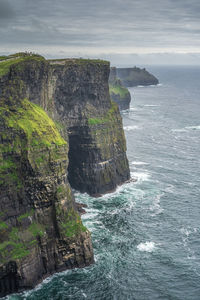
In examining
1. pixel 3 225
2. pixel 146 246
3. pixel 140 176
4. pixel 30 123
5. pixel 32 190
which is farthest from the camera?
pixel 140 176

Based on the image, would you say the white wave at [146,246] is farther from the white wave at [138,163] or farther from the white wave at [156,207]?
the white wave at [138,163]

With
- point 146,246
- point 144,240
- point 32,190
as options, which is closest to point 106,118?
point 144,240

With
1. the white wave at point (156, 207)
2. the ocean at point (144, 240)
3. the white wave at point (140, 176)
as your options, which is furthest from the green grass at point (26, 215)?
the white wave at point (140, 176)

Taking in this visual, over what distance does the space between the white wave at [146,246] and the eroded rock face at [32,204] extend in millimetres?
12139

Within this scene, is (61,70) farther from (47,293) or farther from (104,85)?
Result: (47,293)

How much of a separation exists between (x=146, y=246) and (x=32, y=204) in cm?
2713

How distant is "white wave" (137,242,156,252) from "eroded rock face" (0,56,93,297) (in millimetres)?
12139

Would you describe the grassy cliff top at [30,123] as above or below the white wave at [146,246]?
above

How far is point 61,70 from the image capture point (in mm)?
102500

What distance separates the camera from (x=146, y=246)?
83.0 meters

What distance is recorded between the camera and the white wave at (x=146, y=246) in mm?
81750

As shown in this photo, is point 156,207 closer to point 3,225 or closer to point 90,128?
point 90,128

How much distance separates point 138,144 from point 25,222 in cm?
9920

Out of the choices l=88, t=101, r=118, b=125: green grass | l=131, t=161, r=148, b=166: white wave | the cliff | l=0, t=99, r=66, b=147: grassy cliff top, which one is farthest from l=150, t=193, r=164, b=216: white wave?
l=0, t=99, r=66, b=147: grassy cliff top
